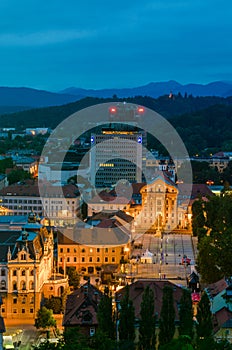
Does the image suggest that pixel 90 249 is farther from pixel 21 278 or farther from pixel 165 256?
pixel 21 278

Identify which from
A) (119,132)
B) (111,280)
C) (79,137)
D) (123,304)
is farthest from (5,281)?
(79,137)

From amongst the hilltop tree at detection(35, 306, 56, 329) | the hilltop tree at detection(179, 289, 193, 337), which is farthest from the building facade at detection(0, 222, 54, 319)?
the hilltop tree at detection(179, 289, 193, 337)

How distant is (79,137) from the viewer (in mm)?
149625

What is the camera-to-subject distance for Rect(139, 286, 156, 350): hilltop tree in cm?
2763

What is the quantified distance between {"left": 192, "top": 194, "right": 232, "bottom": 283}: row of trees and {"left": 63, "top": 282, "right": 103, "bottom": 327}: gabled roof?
8.83m

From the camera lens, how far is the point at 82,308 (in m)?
31.4

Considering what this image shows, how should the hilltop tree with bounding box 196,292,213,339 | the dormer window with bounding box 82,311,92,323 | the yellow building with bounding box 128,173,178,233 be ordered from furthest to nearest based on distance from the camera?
the yellow building with bounding box 128,173,178,233, the dormer window with bounding box 82,311,92,323, the hilltop tree with bounding box 196,292,213,339

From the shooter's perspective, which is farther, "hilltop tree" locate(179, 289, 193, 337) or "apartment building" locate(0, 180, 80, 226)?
"apartment building" locate(0, 180, 80, 226)

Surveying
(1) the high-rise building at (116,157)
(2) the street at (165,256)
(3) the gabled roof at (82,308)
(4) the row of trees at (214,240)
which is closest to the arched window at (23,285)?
(3) the gabled roof at (82,308)

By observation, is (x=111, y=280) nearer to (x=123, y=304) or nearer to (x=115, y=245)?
(x=115, y=245)

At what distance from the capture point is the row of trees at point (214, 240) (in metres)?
39.9

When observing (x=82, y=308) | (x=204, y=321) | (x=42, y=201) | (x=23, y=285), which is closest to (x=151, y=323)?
(x=204, y=321)

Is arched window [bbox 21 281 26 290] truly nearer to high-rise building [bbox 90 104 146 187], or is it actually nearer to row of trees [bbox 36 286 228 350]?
row of trees [bbox 36 286 228 350]

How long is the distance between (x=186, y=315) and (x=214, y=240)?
16726mm
